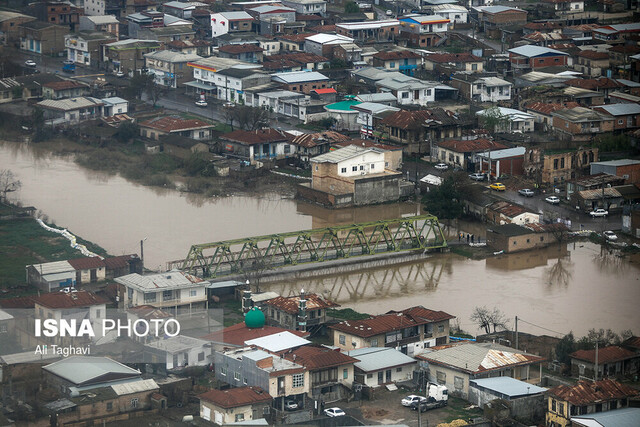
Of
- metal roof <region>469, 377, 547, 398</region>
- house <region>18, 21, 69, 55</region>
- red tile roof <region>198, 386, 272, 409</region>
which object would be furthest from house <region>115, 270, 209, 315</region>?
house <region>18, 21, 69, 55</region>

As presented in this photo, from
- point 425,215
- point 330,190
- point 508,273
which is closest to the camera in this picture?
point 508,273

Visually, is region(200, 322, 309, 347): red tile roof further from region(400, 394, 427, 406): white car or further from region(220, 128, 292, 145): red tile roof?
region(220, 128, 292, 145): red tile roof

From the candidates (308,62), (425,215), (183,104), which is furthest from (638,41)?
(425,215)

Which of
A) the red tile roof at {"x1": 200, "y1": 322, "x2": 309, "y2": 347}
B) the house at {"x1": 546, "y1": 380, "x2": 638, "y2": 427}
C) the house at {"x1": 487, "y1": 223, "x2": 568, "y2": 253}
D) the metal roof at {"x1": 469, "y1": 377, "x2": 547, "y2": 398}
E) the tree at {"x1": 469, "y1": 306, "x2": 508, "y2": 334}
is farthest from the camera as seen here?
the house at {"x1": 487, "y1": 223, "x2": 568, "y2": 253}

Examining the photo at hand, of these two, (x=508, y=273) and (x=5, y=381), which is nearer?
(x=5, y=381)

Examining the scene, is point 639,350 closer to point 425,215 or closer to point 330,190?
point 425,215

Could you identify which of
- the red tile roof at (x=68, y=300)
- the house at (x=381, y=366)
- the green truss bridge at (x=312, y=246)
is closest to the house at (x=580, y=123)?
the green truss bridge at (x=312, y=246)

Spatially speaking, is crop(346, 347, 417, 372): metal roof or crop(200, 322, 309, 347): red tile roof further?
crop(200, 322, 309, 347): red tile roof
